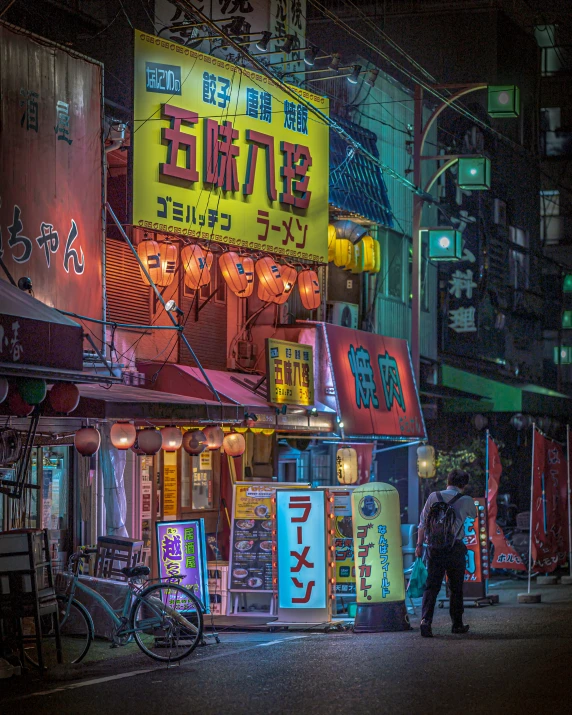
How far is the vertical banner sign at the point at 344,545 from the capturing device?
703 inches

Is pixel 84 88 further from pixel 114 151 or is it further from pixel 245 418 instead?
pixel 245 418

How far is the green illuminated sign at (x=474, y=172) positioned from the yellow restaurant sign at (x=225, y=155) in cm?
459

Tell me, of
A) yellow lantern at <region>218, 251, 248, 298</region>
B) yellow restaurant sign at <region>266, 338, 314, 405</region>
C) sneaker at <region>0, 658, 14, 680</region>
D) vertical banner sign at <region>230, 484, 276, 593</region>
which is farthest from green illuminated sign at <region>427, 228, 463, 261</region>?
sneaker at <region>0, 658, 14, 680</region>

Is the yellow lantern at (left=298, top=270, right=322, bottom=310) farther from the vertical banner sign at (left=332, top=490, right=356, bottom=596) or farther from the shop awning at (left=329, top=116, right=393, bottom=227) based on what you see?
the vertical banner sign at (left=332, top=490, right=356, bottom=596)

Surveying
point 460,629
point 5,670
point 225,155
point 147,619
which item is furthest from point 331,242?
point 5,670

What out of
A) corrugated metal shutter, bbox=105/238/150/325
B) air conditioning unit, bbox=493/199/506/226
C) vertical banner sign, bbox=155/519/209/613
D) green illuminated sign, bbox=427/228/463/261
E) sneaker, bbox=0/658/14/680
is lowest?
sneaker, bbox=0/658/14/680

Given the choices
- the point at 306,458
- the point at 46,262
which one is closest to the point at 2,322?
the point at 46,262

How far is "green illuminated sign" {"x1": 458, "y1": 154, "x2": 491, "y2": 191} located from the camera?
26391mm

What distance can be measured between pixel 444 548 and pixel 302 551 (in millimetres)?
2318

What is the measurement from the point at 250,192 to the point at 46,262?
5940 millimetres

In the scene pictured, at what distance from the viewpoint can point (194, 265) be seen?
1998 cm

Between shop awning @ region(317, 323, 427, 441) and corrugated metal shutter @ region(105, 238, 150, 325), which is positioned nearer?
corrugated metal shutter @ region(105, 238, 150, 325)

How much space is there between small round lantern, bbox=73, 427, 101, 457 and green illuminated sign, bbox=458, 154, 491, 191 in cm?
1304

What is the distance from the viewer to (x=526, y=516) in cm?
2864
